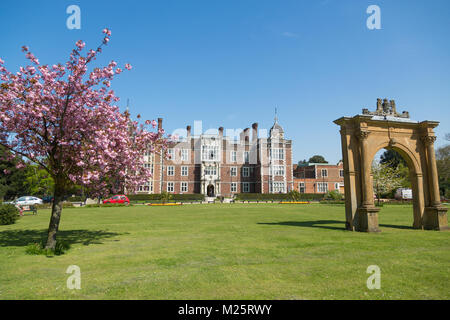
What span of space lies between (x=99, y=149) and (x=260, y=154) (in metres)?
48.5

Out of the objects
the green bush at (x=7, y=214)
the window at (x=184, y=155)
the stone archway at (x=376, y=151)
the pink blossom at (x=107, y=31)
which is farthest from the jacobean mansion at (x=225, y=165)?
the pink blossom at (x=107, y=31)

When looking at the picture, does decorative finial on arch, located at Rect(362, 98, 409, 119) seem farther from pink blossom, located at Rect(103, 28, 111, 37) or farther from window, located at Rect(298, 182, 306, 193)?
window, located at Rect(298, 182, 306, 193)

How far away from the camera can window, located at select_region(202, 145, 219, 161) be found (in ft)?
182

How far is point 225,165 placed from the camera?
56.8m

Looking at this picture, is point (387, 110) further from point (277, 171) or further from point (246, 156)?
point (246, 156)

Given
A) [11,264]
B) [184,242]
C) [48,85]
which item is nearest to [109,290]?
[11,264]

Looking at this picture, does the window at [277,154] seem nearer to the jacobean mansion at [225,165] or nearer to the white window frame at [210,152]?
the jacobean mansion at [225,165]

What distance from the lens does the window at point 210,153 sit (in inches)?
2179

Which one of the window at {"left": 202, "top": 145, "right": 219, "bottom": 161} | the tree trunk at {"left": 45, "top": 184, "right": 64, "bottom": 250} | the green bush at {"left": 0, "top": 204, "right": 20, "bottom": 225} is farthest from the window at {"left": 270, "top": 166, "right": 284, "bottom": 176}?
the tree trunk at {"left": 45, "top": 184, "right": 64, "bottom": 250}

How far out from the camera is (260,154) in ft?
183

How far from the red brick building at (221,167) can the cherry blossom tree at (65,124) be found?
147 ft

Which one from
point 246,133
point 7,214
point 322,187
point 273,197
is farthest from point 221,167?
point 7,214
